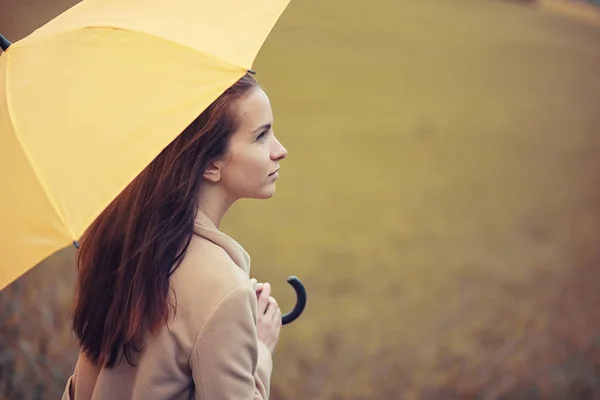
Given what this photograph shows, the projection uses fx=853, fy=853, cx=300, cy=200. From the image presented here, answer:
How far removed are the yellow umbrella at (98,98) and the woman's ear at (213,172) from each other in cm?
16

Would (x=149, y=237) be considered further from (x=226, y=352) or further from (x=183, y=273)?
(x=226, y=352)

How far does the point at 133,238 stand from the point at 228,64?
33 centimetres

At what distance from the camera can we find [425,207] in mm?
4773

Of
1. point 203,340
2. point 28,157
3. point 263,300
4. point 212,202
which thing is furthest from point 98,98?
point 263,300

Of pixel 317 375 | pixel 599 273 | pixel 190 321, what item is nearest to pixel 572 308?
pixel 599 273

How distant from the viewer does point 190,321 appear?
1368mm

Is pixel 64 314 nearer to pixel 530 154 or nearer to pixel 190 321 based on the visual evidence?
pixel 190 321

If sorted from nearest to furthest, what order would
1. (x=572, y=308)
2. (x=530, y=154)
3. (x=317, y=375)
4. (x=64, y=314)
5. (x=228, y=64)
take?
(x=228, y=64) → (x=64, y=314) → (x=317, y=375) → (x=572, y=308) → (x=530, y=154)

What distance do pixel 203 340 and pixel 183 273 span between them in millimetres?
116

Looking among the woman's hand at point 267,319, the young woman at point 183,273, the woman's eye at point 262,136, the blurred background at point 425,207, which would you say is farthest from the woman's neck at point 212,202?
the blurred background at point 425,207

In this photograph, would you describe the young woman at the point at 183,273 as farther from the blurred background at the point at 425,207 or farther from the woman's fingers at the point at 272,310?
the blurred background at the point at 425,207

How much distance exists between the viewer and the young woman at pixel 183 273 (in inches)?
53.4

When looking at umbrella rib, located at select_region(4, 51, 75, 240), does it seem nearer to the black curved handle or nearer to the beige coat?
the beige coat

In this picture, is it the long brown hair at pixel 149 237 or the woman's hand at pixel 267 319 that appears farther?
the woman's hand at pixel 267 319
